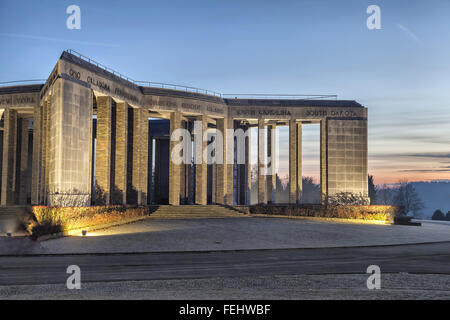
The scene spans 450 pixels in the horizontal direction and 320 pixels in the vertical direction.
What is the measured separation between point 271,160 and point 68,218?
2806 centimetres

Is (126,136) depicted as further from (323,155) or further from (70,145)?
(323,155)

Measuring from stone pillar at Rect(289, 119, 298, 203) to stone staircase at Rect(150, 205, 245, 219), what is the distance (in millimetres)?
8482

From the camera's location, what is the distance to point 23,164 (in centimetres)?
4516

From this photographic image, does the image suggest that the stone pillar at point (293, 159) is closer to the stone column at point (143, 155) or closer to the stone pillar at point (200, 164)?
the stone pillar at point (200, 164)

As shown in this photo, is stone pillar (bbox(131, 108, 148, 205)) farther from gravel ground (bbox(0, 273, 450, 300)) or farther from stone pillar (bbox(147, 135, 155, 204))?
gravel ground (bbox(0, 273, 450, 300))

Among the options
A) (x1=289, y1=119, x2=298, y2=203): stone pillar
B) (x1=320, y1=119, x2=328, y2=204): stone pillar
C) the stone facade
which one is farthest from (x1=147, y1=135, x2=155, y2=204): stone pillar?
(x1=320, y1=119, x2=328, y2=204): stone pillar

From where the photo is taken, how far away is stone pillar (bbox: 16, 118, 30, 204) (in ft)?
145

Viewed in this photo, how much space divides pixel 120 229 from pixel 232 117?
21.8 m

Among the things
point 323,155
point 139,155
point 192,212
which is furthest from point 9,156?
point 323,155

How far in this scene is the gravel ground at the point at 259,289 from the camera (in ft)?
29.7
